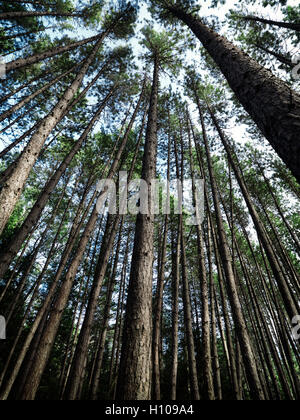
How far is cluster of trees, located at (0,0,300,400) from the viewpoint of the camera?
212cm

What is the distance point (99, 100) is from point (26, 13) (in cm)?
299

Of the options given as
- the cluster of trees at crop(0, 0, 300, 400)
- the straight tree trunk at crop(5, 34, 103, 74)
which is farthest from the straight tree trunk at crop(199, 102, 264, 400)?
the straight tree trunk at crop(5, 34, 103, 74)

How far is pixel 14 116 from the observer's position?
736 centimetres

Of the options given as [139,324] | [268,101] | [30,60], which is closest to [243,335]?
[139,324]

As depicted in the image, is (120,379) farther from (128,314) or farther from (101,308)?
(101,308)

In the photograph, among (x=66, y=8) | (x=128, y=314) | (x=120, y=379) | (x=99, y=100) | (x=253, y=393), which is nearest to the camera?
(x=120, y=379)

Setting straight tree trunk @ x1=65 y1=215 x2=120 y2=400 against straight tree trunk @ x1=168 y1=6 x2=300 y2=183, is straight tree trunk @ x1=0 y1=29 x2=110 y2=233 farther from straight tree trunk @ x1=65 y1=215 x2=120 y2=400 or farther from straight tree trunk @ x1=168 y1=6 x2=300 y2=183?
straight tree trunk @ x1=168 y1=6 x2=300 y2=183

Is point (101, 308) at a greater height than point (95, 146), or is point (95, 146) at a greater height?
point (95, 146)

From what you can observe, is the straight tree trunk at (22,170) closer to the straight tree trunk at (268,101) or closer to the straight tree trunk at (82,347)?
the straight tree trunk at (82,347)

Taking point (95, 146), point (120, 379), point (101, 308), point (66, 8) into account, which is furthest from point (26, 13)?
point (101, 308)

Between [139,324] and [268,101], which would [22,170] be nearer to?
[139,324]

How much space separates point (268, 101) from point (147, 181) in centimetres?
196

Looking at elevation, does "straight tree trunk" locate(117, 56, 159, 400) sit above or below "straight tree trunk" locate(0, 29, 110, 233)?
below

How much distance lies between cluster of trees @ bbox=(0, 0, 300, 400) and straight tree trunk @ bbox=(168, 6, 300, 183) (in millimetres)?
13
